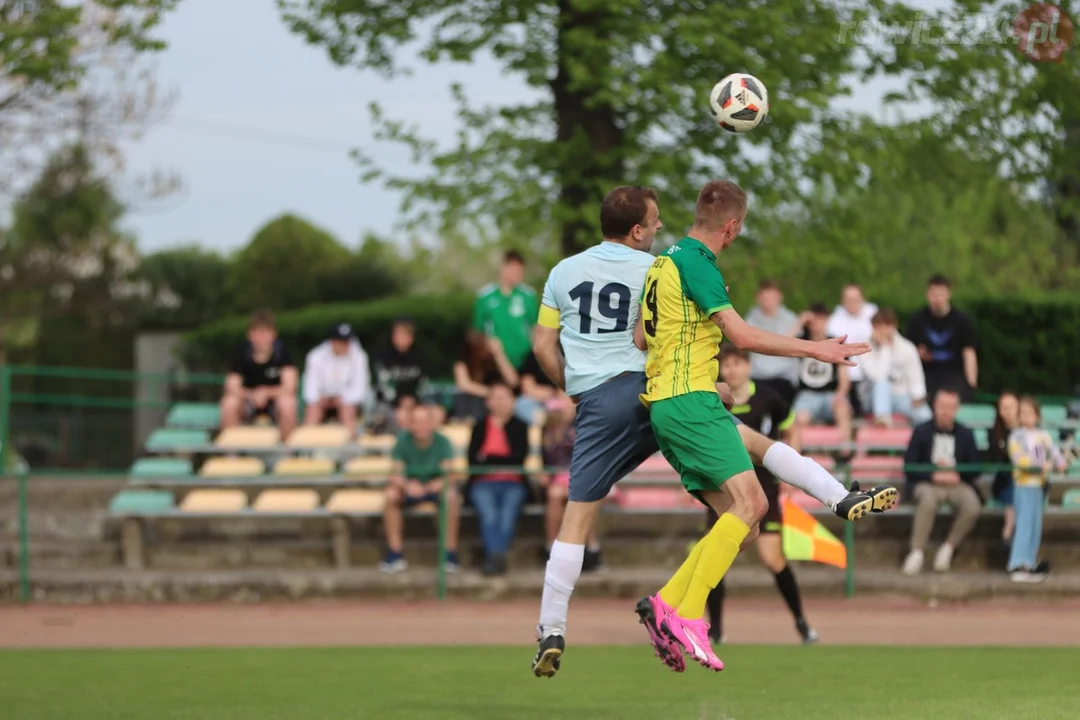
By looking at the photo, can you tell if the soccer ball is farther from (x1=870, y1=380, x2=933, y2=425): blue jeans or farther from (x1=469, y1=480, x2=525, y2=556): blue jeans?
(x1=870, y1=380, x2=933, y2=425): blue jeans

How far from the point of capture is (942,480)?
14.7m

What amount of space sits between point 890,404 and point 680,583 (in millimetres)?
9921

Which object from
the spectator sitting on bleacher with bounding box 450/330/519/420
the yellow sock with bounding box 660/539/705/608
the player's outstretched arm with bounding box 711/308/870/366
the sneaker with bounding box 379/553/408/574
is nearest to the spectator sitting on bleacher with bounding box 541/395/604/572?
the spectator sitting on bleacher with bounding box 450/330/519/420

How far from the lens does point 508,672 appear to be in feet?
32.5

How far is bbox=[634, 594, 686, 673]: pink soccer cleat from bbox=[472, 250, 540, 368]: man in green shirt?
30.7ft

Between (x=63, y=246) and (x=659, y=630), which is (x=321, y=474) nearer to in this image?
(x=659, y=630)

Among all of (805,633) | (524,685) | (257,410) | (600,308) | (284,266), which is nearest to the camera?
(600,308)

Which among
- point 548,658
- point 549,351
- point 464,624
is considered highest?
point 549,351

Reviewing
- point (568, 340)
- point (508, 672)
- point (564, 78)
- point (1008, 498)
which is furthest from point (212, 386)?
point (568, 340)

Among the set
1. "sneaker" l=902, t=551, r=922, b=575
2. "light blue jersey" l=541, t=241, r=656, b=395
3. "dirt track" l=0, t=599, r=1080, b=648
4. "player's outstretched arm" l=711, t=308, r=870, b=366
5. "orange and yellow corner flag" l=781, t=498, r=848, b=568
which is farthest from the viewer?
"sneaker" l=902, t=551, r=922, b=575

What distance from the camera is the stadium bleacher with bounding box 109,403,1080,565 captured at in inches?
614

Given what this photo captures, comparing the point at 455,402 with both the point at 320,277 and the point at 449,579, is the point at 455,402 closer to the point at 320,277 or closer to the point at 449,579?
the point at 449,579

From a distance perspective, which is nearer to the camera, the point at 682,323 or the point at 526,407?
the point at 682,323

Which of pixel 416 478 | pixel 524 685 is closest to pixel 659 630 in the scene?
pixel 524 685
